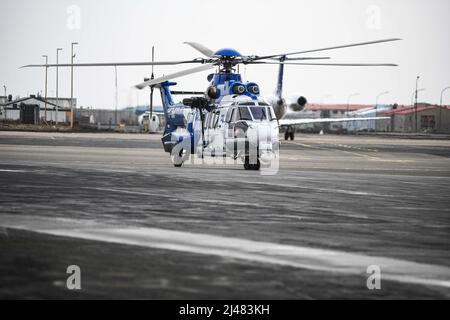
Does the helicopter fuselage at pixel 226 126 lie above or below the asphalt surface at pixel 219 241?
above

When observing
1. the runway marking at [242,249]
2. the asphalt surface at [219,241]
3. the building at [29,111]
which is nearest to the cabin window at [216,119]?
the asphalt surface at [219,241]

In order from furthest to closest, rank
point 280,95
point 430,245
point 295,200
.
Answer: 1. point 280,95
2. point 295,200
3. point 430,245

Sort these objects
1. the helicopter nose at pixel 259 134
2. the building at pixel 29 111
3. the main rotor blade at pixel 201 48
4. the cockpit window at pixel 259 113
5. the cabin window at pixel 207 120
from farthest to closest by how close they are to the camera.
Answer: the building at pixel 29 111, the main rotor blade at pixel 201 48, the cabin window at pixel 207 120, the cockpit window at pixel 259 113, the helicopter nose at pixel 259 134

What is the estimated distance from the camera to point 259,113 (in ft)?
96.3

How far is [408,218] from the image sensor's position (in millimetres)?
12484

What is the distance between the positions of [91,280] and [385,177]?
18450 mm

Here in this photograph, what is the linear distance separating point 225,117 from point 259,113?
4.76ft

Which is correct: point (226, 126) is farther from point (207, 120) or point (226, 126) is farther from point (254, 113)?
point (207, 120)

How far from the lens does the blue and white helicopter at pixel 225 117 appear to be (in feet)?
93.9

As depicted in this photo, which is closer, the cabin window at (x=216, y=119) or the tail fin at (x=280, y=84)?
the cabin window at (x=216, y=119)

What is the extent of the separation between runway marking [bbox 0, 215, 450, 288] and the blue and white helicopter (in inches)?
705

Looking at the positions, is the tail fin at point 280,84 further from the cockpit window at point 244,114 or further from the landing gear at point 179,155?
the cockpit window at point 244,114
